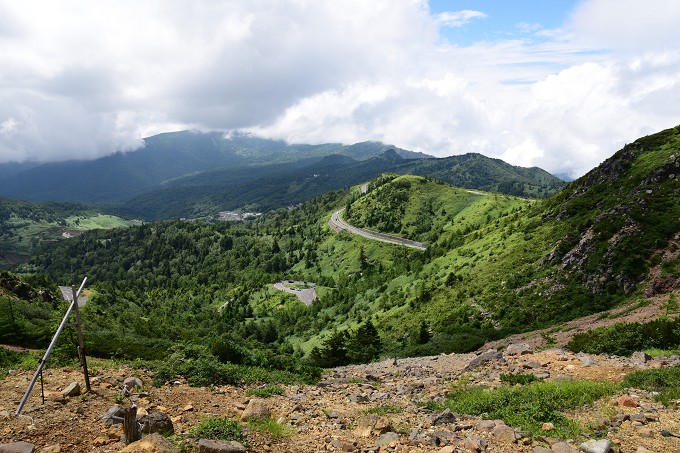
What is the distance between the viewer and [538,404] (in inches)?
572

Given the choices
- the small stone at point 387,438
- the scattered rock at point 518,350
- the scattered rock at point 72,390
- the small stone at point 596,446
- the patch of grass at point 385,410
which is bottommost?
the scattered rock at point 518,350

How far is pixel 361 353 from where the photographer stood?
5109 centimetres

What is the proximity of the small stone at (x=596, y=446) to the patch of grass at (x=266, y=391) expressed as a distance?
13.7m

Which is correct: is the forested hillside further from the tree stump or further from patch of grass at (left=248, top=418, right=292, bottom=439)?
the tree stump

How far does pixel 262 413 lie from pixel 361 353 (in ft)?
123

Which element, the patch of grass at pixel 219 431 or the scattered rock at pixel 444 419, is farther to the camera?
the scattered rock at pixel 444 419

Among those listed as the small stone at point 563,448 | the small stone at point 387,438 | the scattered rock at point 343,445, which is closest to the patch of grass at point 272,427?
the scattered rock at point 343,445

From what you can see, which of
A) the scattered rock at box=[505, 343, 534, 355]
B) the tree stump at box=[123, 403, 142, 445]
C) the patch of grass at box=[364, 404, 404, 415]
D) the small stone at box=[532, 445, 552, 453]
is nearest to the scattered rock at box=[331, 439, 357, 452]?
the patch of grass at box=[364, 404, 404, 415]

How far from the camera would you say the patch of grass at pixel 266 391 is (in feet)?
62.9

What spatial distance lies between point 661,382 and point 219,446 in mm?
17348

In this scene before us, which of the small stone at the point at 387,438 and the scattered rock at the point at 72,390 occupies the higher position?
the scattered rock at the point at 72,390

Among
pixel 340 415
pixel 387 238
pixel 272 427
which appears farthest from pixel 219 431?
pixel 387 238

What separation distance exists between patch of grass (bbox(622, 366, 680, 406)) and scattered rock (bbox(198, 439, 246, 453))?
15.1 meters

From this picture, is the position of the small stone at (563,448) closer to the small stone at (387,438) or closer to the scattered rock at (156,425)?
the small stone at (387,438)
